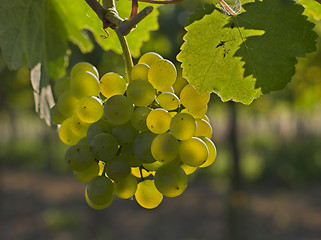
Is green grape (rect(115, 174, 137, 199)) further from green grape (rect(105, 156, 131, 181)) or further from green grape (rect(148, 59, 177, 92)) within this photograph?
green grape (rect(148, 59, 177, 92))

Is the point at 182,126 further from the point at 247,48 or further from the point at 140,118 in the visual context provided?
the point at 247,48

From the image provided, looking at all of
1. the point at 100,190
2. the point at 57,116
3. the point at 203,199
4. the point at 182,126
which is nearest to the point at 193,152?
the point at 182,126

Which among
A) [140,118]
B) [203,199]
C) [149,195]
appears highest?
[140,118]

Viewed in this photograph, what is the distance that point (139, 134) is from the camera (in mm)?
590

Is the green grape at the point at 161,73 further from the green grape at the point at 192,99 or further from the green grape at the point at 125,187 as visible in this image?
the green grape at the point at 125,187

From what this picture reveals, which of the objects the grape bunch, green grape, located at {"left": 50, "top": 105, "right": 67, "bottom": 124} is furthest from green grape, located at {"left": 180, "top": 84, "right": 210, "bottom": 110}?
green grape, located at {"left": 50, "top": 105, "right": 67, "bottom": 124}

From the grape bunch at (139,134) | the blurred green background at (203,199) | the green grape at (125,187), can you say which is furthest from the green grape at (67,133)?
the blurred green background at (203,199)

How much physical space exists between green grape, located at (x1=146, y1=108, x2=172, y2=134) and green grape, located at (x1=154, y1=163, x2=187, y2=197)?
0.19 ft

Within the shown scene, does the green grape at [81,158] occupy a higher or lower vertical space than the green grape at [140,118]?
lower

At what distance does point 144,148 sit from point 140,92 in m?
0.08

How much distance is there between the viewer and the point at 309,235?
6.15 m

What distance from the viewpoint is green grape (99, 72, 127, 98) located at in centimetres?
61

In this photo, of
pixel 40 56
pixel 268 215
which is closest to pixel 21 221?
pixel 268 215

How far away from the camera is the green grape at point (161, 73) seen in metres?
0.59
